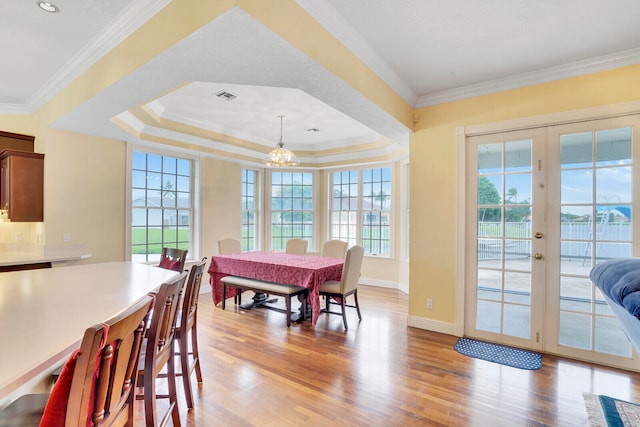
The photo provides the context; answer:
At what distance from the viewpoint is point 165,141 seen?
487cm

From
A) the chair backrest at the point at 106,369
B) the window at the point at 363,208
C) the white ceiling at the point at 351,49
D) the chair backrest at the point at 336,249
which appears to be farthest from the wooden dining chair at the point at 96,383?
the window at the point at 363,208

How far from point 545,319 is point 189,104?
4.84 m

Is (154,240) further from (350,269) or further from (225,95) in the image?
(350,269)

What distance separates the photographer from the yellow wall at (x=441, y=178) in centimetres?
311

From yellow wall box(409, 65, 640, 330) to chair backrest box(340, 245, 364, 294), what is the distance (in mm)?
650

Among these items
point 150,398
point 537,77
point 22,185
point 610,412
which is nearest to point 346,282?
point 610,412

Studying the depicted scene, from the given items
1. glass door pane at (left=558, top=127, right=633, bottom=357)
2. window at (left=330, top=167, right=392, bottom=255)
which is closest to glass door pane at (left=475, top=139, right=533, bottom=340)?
glass door pane at (left=558, top=127, right=633, bottom=357)

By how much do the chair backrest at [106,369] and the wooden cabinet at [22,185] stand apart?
3520mm

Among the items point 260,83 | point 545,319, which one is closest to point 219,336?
point 260,83

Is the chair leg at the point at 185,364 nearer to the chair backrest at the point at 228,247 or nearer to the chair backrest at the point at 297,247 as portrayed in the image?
the chair backrest at the point at 228,247

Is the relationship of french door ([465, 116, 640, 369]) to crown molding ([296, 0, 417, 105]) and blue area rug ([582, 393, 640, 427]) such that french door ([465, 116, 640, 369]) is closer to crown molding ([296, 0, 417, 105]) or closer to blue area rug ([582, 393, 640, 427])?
blue area rug ([582, 393, 640, 427])

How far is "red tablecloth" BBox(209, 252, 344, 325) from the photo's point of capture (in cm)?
371

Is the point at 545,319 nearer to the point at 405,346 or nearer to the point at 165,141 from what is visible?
the point at 405,346

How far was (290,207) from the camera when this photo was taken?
687cm
